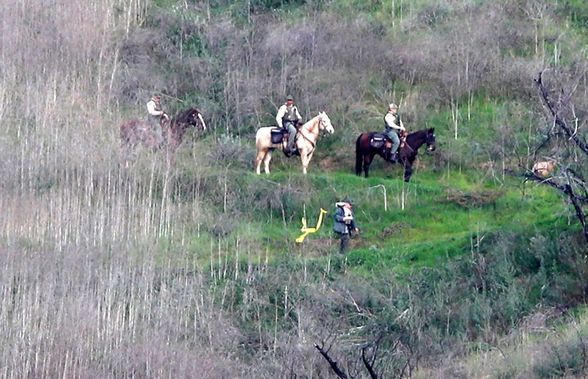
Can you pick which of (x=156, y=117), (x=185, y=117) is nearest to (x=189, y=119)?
(x=185, y=117)

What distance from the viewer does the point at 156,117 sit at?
1293 inches

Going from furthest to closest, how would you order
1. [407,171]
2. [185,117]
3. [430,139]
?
[185,117]
[407,171]
[430,139]

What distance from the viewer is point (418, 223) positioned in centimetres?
3052

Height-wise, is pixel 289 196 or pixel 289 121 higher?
pixel 289 121

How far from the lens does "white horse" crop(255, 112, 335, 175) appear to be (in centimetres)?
3203

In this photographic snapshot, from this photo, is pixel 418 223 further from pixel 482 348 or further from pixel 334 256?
pixel 482 348

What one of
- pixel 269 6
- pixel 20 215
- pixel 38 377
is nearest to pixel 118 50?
pixel 269 6

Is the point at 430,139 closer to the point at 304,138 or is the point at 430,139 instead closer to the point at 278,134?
the point at 304,138

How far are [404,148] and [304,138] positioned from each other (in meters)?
2.09

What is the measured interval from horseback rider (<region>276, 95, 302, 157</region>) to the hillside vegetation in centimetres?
61

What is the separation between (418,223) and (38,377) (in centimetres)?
878

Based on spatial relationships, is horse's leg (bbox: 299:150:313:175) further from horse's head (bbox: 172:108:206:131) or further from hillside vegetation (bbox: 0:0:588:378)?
horse's head (bbox: 172:108:206:131)

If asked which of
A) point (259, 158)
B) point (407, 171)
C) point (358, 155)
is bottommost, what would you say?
point (407, 171)

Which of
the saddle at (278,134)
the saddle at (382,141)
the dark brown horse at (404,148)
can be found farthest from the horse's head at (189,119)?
the saddle at (382,141)
